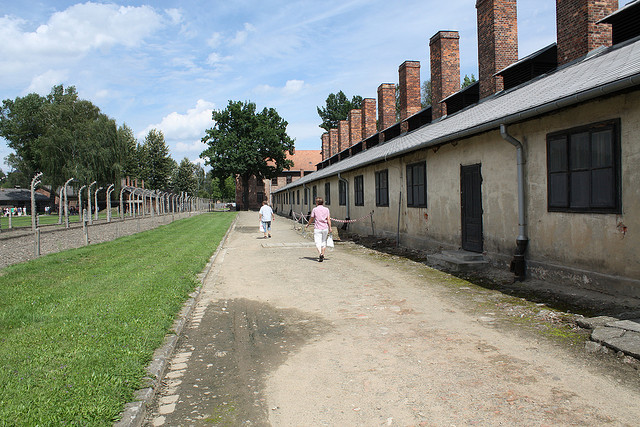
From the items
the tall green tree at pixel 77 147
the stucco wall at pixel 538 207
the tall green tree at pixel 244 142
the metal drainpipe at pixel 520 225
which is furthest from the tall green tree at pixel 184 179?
the metal drainpipe at pixel 520 225

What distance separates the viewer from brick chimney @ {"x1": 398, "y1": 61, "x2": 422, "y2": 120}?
21189 mm

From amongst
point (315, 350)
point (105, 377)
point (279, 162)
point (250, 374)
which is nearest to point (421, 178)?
point (315, 350)

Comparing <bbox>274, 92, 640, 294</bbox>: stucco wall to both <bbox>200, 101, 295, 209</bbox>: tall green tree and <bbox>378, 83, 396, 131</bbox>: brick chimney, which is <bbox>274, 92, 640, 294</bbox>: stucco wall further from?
<bbox>200, 101, 295, 209</bbox>: tall green tree

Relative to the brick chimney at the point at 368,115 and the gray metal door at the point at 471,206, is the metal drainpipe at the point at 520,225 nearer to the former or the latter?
the gray metal door at the point at 471,206

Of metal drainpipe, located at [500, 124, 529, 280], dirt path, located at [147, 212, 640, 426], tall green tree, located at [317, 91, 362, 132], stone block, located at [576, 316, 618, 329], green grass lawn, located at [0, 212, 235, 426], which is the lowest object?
dirt path, located at [147, 212, 640, 426]

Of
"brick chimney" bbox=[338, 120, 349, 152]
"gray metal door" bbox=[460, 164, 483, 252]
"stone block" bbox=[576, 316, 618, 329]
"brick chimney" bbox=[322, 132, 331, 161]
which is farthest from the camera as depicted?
"brick chimney" bbox=[322, 132, 331, 161]

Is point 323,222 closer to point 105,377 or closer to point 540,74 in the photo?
point 540,74

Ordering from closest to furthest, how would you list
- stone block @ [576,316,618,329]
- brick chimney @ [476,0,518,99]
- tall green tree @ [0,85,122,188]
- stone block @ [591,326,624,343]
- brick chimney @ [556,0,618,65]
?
stone block @ [591,326,624,343] < stone block @ [576,316,618,329] < brick chimney @ [556,0,618,65] < brick chimney @ [476,0,518,99] < tall green tree @ [0,85,122,188]

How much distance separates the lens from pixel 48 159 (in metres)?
48.2

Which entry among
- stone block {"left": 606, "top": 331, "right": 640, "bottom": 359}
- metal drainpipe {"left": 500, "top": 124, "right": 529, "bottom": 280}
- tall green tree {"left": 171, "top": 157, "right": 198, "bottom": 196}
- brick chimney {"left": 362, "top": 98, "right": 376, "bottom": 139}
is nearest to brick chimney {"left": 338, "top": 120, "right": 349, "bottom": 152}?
brick chimney {"left": 362, "top": 98, "right": 376, "bottom": 139}

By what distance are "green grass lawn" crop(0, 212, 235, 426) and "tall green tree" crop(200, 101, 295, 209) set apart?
51556mm

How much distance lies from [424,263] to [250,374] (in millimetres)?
7566

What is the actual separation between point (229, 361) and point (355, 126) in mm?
30932

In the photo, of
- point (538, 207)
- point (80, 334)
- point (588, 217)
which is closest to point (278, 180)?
point (538, 207)
